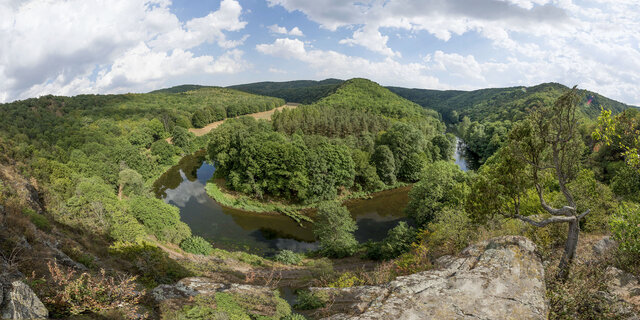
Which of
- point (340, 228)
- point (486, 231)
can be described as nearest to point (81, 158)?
point (340, 228)

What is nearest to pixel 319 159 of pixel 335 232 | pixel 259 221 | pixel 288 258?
pixel 259 221

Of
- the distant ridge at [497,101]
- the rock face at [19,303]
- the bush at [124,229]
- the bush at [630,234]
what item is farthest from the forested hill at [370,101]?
the rock face at [19,303]

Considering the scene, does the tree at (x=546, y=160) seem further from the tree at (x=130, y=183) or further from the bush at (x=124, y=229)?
the tree at (x=130, y=183)

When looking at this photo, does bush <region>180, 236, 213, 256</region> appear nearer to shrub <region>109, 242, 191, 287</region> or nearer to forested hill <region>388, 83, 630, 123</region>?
shrub <region>109, 242, 191, 287</region>

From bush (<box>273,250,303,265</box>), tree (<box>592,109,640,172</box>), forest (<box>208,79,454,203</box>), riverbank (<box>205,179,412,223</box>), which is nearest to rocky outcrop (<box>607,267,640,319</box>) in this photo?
tree (<box>592,109,640,172</box>)

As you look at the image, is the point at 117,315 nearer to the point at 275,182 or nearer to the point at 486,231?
the point at 486,231

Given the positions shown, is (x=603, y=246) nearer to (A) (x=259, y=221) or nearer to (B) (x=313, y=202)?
(A) (x=259, y=221)
